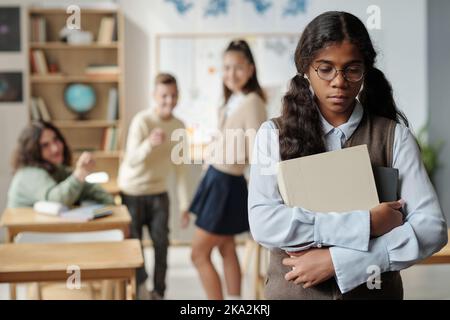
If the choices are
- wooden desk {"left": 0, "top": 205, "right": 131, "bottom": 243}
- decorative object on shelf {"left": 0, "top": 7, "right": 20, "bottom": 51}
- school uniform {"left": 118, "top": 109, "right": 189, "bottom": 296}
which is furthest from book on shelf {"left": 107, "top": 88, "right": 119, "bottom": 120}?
wooden desk {"left": 0, "top": 205, "right": 131, "bottom": 243}

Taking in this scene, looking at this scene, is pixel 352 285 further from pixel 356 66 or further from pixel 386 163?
pixel 356 66

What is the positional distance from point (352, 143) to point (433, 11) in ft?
14.9

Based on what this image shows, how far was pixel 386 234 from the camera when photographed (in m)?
1.37

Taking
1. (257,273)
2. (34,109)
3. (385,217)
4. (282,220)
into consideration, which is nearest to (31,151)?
(257,273)

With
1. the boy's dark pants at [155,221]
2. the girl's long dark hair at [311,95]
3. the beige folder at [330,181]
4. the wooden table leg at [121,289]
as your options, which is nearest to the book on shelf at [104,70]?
the boy's dark pants at [155,221]

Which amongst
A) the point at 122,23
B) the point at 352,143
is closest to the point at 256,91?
the point at 352,143

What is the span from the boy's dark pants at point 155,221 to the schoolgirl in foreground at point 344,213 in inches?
104

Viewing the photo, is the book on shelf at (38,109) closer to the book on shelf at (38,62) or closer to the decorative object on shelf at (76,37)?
the book on shelf at (38,62)

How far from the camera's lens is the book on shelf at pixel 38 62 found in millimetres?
5613

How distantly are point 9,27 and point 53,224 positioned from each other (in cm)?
291

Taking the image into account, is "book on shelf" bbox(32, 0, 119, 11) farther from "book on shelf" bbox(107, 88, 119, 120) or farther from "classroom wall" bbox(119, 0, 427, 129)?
"book on shelf" bbox(107, 88, 119, 120)

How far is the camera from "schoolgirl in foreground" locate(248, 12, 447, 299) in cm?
136

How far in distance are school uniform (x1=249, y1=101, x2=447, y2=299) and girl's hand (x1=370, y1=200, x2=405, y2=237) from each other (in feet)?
0.03

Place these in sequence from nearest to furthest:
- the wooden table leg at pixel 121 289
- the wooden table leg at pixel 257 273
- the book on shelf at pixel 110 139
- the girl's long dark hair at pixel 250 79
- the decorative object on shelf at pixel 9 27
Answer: the wooden table leg at pixel 121 289 < the girl's long dark hair at pixel 250 79 < the wooden table leg at pixel 257 273 < the decorative object on shelf at pixel 9 27 < the book on shelf at pixel 110 139
